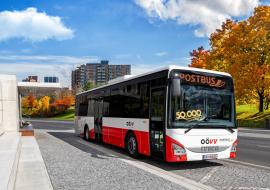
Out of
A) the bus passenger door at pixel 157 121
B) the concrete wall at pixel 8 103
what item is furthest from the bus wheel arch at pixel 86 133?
the bus passenger door at pixel 157 121

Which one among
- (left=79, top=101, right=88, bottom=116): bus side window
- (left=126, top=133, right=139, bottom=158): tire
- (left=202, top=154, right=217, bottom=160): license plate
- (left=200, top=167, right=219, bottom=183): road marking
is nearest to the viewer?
(left=200, top=167, right=219, bottom=183): road marking

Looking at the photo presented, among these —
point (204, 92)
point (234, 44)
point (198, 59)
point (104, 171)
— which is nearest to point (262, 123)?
point (234, 44)

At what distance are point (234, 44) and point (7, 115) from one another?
943 inches

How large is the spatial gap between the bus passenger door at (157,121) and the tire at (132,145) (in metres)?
1.38

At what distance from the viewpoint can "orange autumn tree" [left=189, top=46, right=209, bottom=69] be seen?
4156cm

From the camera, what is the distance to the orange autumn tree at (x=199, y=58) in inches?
1636

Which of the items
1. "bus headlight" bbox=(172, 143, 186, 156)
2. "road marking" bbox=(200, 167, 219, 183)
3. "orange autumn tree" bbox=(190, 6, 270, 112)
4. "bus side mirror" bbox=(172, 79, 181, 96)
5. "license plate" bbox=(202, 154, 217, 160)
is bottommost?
"road marking" bbox=(200, 167, 219, 183)

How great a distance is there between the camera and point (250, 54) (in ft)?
119

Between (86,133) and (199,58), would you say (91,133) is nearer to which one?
(86,133)

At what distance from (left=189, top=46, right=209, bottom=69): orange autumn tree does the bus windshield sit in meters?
30.7

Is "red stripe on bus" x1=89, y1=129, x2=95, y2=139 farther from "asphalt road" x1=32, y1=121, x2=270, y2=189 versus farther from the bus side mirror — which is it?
the bus side mirror

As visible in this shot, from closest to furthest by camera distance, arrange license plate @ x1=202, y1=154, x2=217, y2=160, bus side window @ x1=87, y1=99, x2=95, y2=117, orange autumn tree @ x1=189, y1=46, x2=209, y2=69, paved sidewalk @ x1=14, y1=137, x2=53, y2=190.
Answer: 1. paved sidewalk @ x1=14, y1=137, x2=53, y2=190
2. license plate @ x1=202, y1=154, x2=217, y2=160
3. bus side window @ x1=87, y1=99, x2=95, y2=117
4. orange autumn tree @ x1=189, y1=46, x2=209, y2=69

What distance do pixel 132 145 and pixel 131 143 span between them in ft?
0.44

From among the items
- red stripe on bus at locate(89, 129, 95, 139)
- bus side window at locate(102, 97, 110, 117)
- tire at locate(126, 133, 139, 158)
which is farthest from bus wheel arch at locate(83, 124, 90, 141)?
tire at locate(126, 133, 139, 158)
